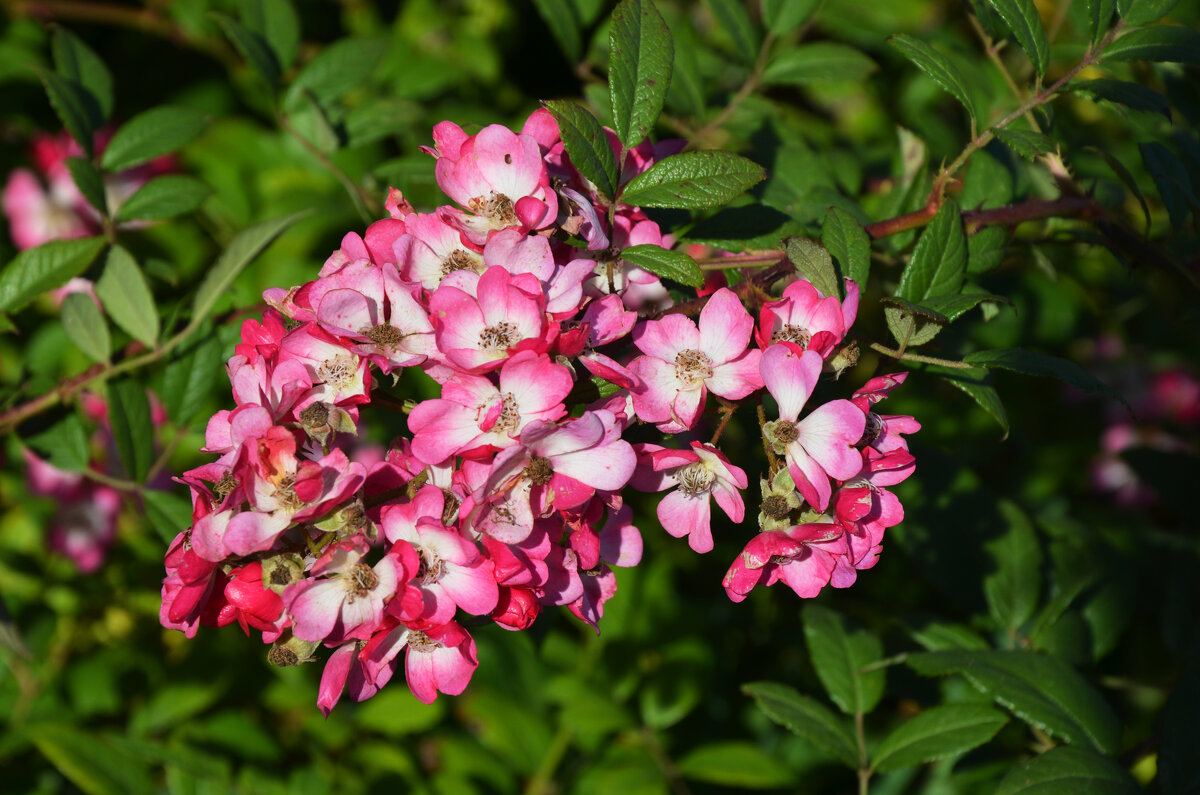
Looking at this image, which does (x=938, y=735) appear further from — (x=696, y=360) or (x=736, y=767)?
(x=696, y=360)

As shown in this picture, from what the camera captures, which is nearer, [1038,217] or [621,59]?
[621,59]

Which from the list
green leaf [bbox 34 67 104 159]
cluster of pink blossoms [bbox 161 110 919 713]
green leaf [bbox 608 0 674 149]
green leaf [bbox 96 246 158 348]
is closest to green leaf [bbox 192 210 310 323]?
green leaf [bbox 96 246 158 348]

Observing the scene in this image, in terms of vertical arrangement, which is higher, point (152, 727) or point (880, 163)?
point (880, 163)

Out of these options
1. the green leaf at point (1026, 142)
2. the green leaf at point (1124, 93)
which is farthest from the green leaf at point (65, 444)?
the green leaf at point (1124, 93)

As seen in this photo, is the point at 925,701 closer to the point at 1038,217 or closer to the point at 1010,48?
the point at 1038,217

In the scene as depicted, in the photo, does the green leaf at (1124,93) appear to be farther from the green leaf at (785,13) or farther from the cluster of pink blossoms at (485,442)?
the green leaf at (785,13)

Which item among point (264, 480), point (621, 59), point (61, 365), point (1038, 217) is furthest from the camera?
point (61, 365)

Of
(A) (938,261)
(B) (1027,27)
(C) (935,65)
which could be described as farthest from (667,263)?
(B) (1027,27)

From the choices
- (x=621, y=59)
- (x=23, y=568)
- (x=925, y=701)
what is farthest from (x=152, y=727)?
(x=621, y=59)
